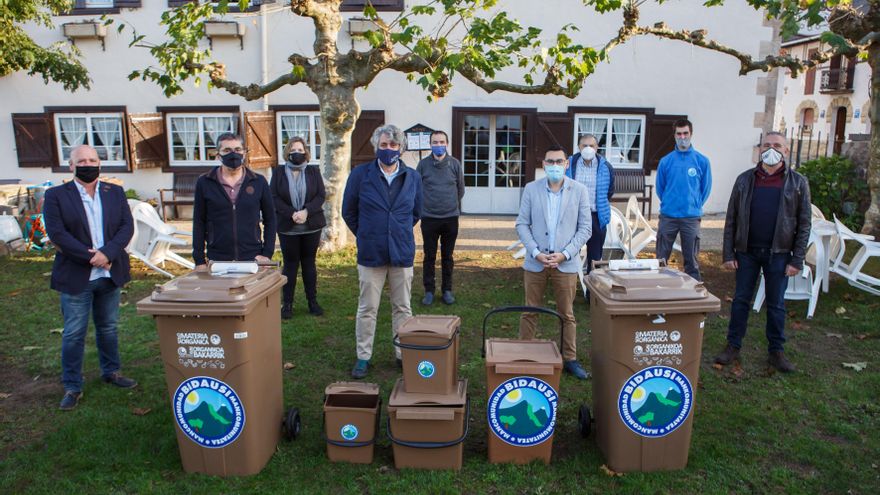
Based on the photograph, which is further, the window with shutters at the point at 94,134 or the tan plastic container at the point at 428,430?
the window with shutters at the point at 94,134

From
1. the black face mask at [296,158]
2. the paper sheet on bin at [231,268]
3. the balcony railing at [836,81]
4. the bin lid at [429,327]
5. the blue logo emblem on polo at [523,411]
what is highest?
the balcony railing at [836,81]

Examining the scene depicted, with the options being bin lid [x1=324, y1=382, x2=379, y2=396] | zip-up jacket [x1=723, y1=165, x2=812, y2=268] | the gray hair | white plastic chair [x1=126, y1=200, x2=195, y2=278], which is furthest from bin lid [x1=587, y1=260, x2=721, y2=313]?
white plastic chair [x1=126, y1=200, x2=195, y2=278]

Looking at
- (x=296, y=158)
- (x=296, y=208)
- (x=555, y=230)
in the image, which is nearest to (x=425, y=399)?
A: (x=555, y=230)

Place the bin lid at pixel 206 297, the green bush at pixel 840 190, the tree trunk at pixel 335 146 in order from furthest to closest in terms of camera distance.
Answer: the green bush at pixel 840 190
the tree trunk at pixel 335 146
the bin lid at pixel 206 297

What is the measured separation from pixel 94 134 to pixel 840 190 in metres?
14.1

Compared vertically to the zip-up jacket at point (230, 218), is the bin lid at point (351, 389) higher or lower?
lower

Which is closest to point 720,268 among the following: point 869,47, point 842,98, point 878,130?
point 878,130

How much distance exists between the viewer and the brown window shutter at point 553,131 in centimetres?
1349

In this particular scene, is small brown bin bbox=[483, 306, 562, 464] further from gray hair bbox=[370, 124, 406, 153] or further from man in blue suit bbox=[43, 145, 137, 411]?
man in blue suit bbox=[43, 145, 137, 411]

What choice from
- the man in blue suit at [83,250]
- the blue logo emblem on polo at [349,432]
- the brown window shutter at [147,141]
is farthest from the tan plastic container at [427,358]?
the brown window shutter at [147,141]

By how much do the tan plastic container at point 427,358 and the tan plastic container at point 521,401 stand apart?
26 cm

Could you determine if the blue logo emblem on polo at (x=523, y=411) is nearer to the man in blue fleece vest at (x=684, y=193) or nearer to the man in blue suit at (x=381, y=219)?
the man in blue suit at (x=381, y=219)

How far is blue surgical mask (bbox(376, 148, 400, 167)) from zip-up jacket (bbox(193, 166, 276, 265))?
36.3 inches

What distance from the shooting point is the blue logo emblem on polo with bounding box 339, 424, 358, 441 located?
13.2ft
